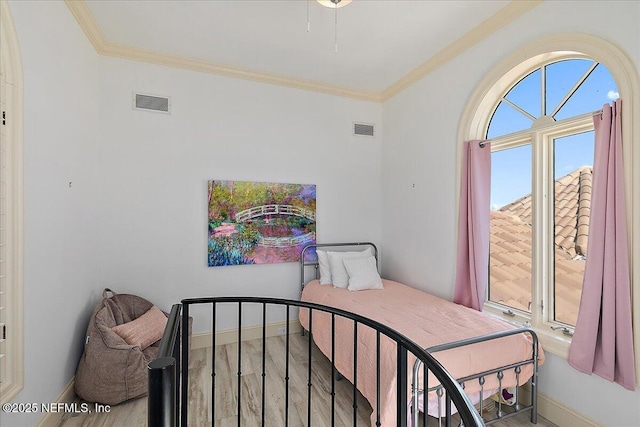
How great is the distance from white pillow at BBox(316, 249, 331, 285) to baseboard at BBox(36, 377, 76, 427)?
230cm

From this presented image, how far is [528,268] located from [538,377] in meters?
0.82

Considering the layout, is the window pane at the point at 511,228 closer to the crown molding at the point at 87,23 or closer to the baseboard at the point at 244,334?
the baseboard at the point at 244,334

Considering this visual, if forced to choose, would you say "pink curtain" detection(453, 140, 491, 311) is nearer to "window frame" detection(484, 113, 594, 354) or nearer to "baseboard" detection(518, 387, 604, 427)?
"window frame" detection(484, 113, 594, 354)

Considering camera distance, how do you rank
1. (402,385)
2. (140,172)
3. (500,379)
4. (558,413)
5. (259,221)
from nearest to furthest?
(402,385)
(500,379)
(558,413)
(140,172)
(259,221)

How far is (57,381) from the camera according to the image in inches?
83.1

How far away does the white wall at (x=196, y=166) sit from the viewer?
118 inches

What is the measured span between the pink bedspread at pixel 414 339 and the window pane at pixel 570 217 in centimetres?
48

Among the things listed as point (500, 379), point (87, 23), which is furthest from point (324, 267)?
point (87, 23)

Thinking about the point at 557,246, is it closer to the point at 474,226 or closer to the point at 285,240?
the point at 474,226

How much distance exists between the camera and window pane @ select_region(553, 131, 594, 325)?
215 cm

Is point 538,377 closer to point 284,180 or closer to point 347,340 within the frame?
point 347,340

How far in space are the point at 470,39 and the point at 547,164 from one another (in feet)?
4.41

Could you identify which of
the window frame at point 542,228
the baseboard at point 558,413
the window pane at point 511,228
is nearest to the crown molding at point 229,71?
the window pane at point 511,228

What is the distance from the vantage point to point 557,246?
2.35m
